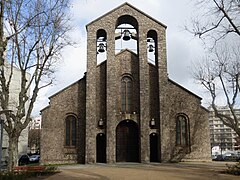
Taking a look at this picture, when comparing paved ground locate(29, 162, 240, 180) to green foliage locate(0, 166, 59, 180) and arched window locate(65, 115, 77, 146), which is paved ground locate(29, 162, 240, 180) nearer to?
green foliage locate(0, 166, 59, 180)

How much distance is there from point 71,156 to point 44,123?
13.0 feet

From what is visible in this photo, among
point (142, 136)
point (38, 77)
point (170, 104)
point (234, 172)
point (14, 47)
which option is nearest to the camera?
point (234, 172)

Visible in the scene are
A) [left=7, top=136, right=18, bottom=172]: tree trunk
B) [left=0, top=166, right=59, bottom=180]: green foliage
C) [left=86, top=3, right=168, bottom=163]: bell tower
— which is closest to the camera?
[left=0, top=166, right=59, bottom=180]: green foliage

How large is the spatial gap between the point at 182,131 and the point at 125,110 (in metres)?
5.78

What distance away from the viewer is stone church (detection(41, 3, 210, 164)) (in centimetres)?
2872

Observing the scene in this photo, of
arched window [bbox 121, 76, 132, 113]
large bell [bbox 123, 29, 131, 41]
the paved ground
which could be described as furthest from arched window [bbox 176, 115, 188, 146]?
large bell [bbox 123, 29, 131, 41]

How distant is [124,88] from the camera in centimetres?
3041

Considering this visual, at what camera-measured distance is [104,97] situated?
29.7m

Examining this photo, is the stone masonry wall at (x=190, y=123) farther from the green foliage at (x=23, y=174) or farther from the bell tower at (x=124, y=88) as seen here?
the green foliage at (x=23, y=174)

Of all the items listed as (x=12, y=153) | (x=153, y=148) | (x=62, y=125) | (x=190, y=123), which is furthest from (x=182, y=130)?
(x=12, y=153)

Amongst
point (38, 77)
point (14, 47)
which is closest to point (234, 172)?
point (38, 77)

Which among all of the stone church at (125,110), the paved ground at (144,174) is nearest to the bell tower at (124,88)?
the stone church at (125,110)

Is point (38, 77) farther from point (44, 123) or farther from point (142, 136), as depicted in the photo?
point (142, 136)

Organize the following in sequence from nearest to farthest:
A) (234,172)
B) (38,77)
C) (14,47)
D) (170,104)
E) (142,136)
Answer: (234,172) → (14,47) → (38,77) → (142,136) → (170,104)
